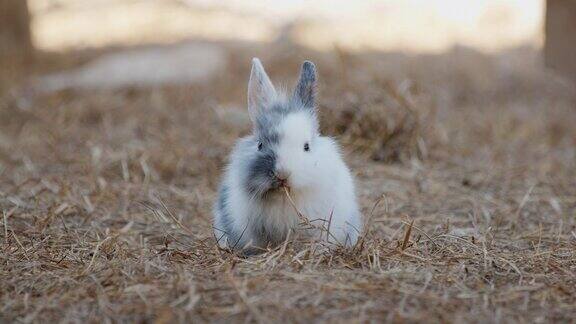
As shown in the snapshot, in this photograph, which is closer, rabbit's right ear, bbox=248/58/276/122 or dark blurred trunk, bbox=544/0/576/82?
rabbit's right ear, bbox=248/58/276/122

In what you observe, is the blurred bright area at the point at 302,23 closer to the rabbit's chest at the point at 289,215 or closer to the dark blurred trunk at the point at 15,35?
the dark blurred trunk at the point at 15,35

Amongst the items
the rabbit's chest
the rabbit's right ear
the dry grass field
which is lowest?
the dry grass field

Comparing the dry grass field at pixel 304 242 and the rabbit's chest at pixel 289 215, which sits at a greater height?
the rabbit's chest at pixel 289 215

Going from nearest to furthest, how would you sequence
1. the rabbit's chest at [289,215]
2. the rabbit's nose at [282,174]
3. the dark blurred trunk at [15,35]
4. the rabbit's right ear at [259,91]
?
the rabbit's nose at [282,174], the rabbit's chest at [289,215], the rabbit's right ear at [259,91], the dark blurred trunk at [15,35]

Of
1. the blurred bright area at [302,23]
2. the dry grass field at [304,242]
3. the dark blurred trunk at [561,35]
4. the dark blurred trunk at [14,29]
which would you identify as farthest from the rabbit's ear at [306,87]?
the dark blurred trunk at [14,29]

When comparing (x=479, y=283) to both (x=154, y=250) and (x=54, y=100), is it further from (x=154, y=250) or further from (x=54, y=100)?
(x=54, y=100)

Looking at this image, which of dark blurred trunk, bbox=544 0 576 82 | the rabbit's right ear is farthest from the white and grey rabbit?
dark blurred trunk, bbox=544 0 576 82

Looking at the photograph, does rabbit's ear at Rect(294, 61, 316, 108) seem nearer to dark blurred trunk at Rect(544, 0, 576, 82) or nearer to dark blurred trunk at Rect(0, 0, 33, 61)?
dark blurred trunk at Rect(544, 0, 576, 82)
